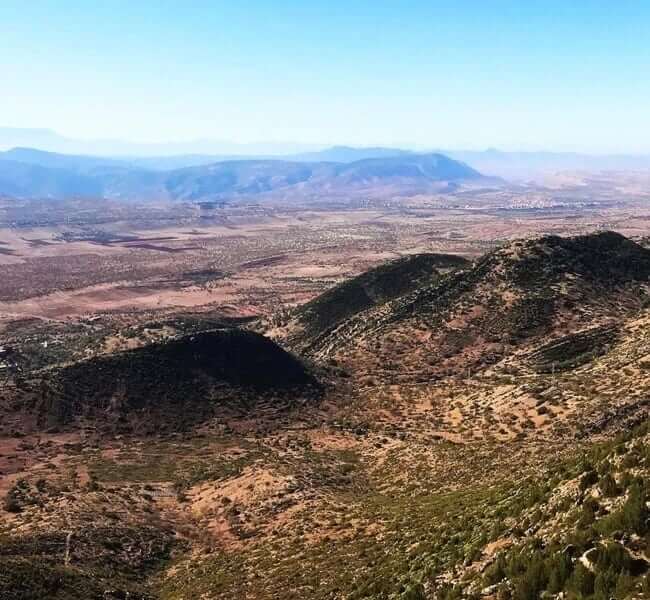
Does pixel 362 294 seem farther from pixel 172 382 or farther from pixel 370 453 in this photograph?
pixel 370 453

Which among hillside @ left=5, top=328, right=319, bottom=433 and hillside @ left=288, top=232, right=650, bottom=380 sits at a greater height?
hillside @ left=288, top=232, right=650, bottom=380

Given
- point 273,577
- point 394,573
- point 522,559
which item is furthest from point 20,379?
point 522,559

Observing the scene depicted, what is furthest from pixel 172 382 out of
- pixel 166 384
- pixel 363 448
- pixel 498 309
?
pixel 498 309

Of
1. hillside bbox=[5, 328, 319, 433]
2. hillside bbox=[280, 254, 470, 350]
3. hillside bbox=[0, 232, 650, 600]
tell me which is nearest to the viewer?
hillside bbox=[0, 232, 650, 600]

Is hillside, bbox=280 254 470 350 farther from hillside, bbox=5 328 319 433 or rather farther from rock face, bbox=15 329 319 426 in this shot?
hillside, bbox=5 328 319 433

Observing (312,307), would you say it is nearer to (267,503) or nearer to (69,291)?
(267,503)

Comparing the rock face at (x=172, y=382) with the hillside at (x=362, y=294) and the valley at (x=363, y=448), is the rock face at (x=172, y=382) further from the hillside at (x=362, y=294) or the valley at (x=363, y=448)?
the hillside at (x=362, y=294)

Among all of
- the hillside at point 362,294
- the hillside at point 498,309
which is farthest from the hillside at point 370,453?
the hillside at point 362,294

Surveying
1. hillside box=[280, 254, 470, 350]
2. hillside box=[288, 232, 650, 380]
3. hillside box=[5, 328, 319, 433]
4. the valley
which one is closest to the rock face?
hillside box=[5, 328, 319, 433]

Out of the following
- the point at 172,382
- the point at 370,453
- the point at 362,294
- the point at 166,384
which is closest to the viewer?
the point at 370,453
